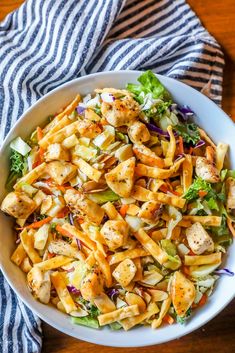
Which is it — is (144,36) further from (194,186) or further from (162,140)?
(194,186)

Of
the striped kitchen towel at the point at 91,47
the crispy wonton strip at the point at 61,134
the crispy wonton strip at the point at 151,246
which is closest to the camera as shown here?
the crispy wonton strip at the point at 151,246

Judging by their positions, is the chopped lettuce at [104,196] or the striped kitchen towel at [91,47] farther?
the striped kitchen towel at [91,47]

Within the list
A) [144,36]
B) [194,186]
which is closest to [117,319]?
[194,186]

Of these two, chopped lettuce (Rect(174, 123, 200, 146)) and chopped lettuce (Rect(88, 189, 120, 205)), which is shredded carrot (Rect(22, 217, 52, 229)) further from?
chopped lettuce (Rect(174, 123, 200, 146))

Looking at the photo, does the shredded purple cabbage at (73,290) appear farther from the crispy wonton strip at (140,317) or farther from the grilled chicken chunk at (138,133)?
the grilled chicken chunk at (138,133)

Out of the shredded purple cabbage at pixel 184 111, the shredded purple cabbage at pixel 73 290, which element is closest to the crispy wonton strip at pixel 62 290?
the shredded purple cabbage at pixel 73 290
